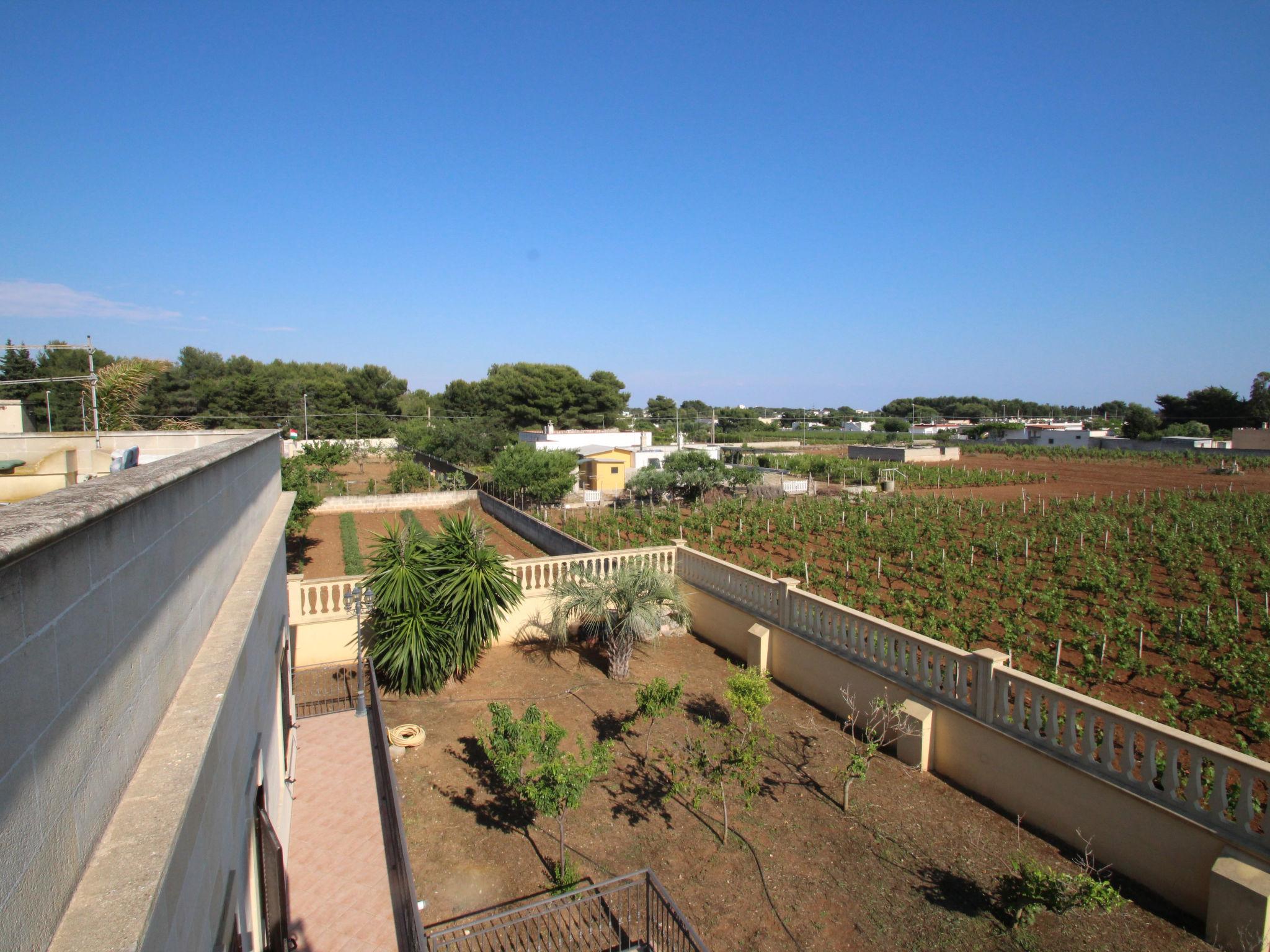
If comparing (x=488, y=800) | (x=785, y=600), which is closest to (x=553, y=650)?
(x=785, y=600)

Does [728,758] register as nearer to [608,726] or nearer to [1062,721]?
[608,726]

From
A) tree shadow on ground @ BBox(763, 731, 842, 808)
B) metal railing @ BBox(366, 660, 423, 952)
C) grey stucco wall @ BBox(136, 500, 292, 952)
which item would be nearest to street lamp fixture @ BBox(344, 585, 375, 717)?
metal railing @ BBox(366, 660, 423, 952)

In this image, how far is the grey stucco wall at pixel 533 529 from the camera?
17516 millimetres

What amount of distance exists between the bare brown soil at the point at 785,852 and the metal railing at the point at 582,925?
31 cm

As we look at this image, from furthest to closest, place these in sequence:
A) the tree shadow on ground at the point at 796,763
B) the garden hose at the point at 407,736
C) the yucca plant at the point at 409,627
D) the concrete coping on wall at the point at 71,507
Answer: the yucca plant at the point at 409,627
the garden hose at the point at 407,736
the tree shadow on ground at the point at 796,763
the concrete coping on wall at the point at 71,507

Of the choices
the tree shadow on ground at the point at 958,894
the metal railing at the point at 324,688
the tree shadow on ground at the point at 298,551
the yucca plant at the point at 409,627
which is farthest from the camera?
the tree shadow on ground at the point at 298,551

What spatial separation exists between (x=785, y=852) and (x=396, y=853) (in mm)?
3195

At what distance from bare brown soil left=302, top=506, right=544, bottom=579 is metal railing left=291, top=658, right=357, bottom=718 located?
216 inches

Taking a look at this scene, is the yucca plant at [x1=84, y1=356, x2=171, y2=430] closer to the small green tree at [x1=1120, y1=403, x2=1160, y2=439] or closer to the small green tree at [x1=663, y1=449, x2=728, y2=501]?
the small green tree at [x1=663, y1=449, x2=728, y2=501]

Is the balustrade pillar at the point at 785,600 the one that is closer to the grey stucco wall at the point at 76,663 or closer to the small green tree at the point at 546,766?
the small green tree at the point at 546,766

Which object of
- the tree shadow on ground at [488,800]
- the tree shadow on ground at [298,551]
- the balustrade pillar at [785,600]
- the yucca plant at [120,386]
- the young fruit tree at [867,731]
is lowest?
the tree shadow on ground at [298,551]

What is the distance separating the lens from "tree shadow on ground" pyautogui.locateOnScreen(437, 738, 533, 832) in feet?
21.1

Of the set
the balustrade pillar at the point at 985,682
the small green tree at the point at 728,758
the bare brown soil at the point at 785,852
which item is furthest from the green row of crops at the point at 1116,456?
the small green tree at the point at 728,758

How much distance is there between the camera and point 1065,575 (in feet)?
47.8
